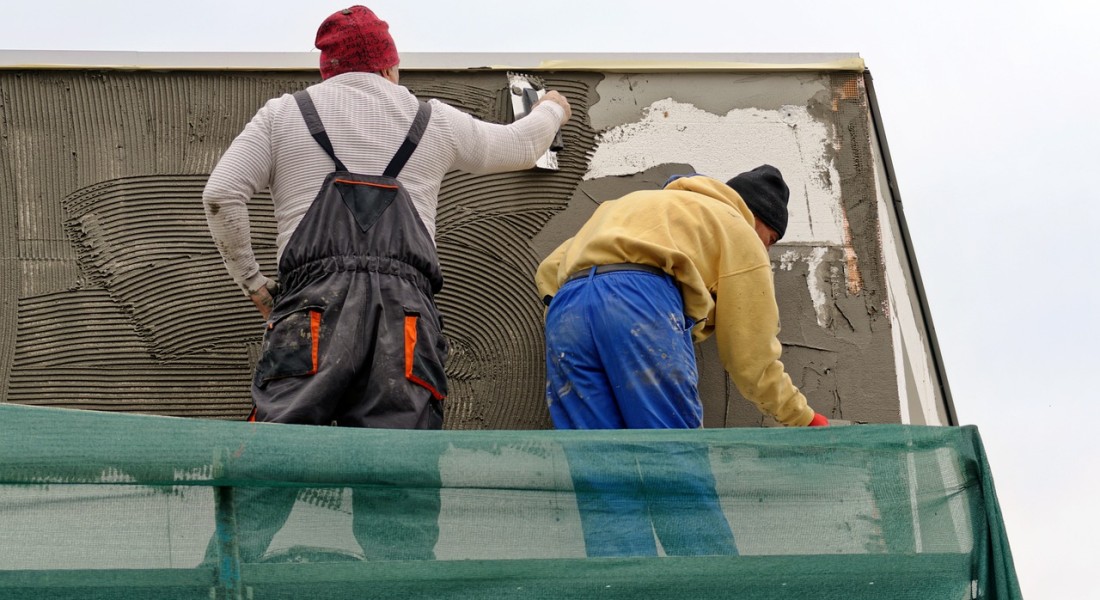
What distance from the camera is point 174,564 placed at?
260cm

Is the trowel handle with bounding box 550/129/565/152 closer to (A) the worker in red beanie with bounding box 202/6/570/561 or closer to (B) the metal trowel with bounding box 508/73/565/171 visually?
(B) the metal trowel with bounding box 508/73/565/171

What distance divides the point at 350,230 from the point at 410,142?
12.8 inches

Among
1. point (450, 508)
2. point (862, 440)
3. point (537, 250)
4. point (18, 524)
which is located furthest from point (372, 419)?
point (537, 250)

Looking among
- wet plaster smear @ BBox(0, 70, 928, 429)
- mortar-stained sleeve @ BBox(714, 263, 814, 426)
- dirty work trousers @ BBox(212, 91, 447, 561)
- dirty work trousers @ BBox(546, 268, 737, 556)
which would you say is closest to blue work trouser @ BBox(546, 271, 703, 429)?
dirty work trousers @ BBox(546, 268, 737, 556)

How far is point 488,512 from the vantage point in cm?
274

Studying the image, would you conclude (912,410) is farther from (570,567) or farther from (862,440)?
(570,567)

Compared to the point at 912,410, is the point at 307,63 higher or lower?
higher

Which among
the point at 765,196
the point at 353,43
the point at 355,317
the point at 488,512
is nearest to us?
the point at 488,512

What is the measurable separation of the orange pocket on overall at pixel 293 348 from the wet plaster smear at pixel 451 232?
1362 mm

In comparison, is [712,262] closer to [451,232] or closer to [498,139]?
[498,139]

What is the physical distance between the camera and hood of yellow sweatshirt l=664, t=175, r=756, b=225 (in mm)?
4227

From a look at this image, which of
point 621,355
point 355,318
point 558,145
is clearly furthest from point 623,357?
point 558,145

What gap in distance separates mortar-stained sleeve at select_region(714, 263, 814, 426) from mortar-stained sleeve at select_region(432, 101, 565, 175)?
2.32 feet

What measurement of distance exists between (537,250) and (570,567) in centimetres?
Result: 239
